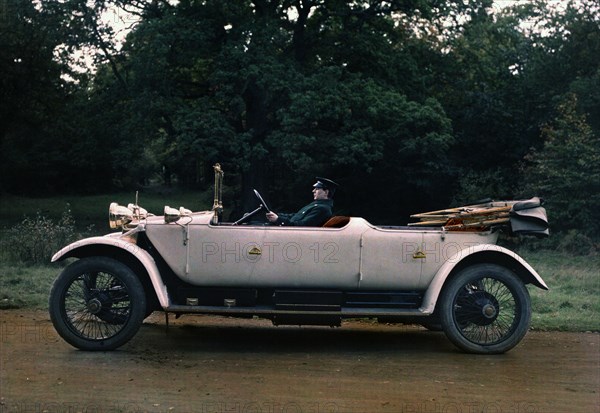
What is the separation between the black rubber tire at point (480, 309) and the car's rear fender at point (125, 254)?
2651mm

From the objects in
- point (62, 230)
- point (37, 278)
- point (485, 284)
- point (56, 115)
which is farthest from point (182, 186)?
point (485, 284)

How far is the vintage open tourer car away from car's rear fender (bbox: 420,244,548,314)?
0.01 meters

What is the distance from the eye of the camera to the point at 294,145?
25.5 m

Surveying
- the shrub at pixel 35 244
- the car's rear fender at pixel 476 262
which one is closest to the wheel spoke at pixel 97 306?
the car's rear fender at pixel 476 262

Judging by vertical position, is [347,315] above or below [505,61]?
below

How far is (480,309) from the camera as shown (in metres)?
7.88

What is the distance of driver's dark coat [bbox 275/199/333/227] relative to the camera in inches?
320

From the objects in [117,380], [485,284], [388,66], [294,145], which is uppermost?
[388,66]

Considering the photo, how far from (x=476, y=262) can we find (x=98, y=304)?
3.62m

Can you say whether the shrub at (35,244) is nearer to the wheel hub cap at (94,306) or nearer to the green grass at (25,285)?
the green grass at (25,285)

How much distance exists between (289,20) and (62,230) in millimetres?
15939

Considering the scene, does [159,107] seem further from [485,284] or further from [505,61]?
[485,284]

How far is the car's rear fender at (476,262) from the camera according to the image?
7.77 metres

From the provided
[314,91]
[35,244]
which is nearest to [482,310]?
[35,244]
